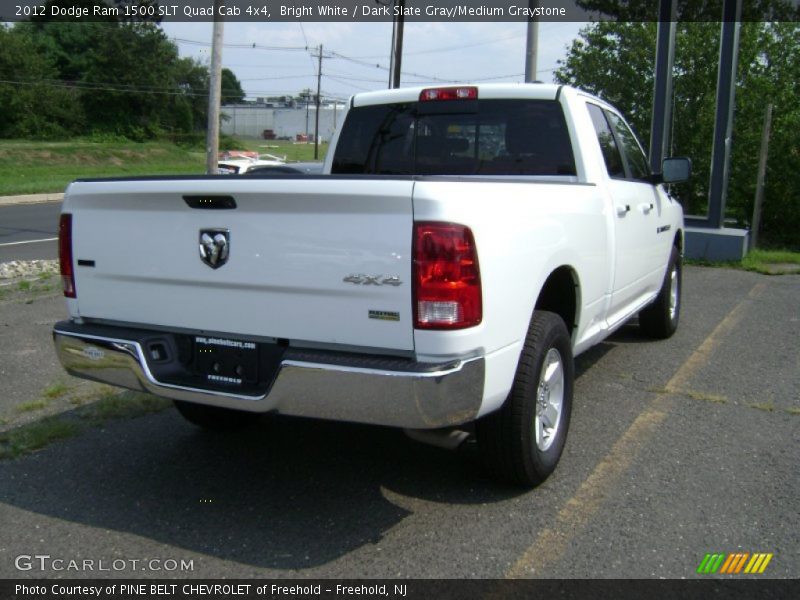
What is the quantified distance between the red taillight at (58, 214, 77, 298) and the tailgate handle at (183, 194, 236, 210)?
733 millimetres

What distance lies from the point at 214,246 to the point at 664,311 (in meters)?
4.59

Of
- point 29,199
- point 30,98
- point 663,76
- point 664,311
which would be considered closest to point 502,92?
point 664,311

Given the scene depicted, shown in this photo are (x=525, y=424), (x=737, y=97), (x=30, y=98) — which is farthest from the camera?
(x=30, y=98)

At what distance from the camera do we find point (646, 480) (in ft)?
13.0

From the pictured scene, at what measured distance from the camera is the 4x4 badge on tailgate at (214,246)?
338 centimetres

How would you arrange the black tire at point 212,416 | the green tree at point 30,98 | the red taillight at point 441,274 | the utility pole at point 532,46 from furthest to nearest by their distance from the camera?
the green tree at point 30,98, the utility pole at point 532,46, the black tire at point 212,416, the red taillight at point 441,274

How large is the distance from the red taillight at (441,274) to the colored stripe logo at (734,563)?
54.0 inches

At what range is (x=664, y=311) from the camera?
22.4 ft

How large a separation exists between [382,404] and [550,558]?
0.93m

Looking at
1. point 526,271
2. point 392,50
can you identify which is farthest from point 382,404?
point 392,50

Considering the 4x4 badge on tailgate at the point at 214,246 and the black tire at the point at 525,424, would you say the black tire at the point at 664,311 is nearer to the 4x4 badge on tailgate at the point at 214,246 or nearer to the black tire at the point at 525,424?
the black tire at the point at 525,424

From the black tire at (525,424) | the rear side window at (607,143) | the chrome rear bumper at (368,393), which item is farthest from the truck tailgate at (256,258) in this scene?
the rear side window at (607,143)

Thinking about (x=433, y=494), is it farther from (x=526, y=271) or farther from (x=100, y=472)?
(x=100, y=472)

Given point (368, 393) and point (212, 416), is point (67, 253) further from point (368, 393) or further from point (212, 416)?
point (368, 393)
